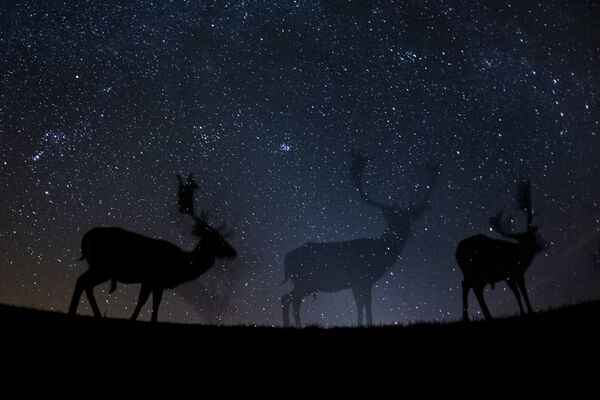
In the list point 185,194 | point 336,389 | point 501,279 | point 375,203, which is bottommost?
point 336,389

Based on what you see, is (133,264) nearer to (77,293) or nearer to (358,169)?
(77,293)

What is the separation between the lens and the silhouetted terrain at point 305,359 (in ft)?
13.7

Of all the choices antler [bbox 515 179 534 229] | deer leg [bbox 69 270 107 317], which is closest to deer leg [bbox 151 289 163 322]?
deer leg [bbox 69 270 107 317]

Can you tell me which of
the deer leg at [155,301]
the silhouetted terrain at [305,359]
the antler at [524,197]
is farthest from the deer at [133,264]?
the antler at [524,197]

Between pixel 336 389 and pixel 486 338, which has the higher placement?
pixel 486 338

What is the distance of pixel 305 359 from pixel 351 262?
593 inches

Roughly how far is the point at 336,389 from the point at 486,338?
2403 mm

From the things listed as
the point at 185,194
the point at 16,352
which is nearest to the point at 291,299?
the point at 185,194

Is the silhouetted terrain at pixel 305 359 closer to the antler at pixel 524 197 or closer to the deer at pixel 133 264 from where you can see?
the deer at pixel 133 264

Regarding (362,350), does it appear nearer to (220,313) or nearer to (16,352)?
(16,352)

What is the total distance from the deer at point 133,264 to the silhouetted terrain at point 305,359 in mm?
2137

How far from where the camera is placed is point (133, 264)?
A: 8945 millimetres

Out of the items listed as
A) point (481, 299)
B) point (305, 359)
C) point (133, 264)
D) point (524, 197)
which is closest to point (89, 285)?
point (133, 264)

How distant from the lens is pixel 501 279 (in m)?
10.5
